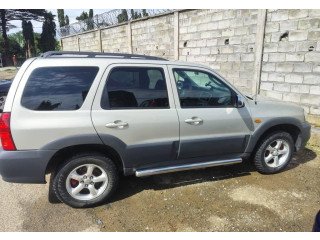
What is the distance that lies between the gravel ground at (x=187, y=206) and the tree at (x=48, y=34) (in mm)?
40109

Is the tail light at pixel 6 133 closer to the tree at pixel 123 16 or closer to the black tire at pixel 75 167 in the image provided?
the black tire at pixel 75 167

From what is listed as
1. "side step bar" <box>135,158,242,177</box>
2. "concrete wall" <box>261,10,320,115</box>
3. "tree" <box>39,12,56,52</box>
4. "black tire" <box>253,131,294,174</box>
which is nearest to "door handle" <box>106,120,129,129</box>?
"side step bar" <box>135,158,242,177</box>

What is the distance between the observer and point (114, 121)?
3.20 metres

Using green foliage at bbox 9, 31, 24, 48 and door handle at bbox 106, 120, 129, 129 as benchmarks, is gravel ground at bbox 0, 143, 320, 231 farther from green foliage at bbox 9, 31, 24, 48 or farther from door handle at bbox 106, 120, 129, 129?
green foliage at bbox 9, 31, 24, 48

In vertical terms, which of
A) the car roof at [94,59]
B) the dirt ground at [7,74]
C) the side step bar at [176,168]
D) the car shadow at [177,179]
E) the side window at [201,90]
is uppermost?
the car roof at [94,59]

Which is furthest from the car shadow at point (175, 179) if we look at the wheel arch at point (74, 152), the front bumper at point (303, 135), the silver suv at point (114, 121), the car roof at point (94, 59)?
the car roof at point (94, 59)

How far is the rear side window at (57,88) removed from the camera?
297 cm

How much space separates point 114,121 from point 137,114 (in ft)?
0.97

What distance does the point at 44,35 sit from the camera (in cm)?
3931

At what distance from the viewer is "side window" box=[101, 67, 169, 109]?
3.24 meters

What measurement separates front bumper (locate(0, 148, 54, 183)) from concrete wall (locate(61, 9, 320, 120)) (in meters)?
5.29

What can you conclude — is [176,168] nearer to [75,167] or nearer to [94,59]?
[75,167]

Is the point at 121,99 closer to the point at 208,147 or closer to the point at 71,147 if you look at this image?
the point at 71,147

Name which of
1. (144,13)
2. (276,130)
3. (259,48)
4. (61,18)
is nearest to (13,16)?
(61,18)
